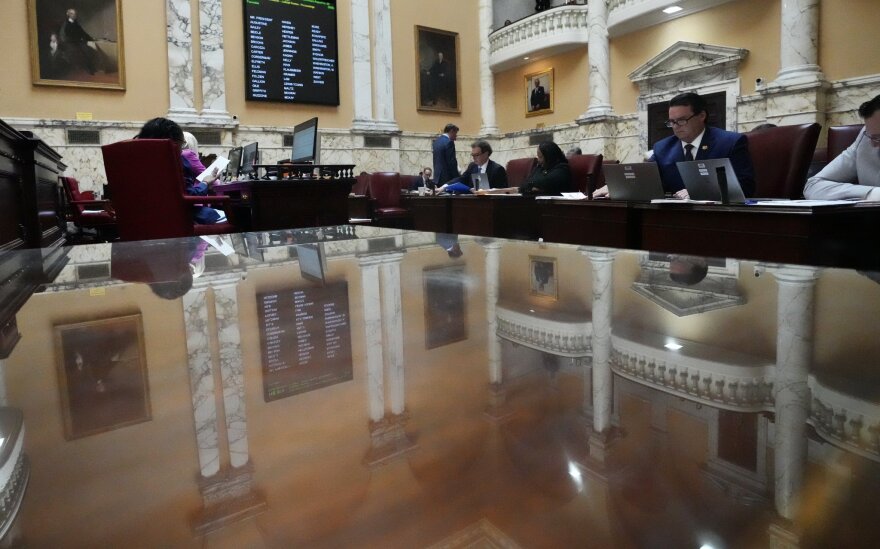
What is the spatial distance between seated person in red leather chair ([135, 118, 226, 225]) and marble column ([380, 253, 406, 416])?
3.29 m

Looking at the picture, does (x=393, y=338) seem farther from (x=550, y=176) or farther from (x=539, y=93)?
(x=539, y=93)

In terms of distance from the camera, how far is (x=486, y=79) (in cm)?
1180

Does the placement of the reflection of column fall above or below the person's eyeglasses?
above

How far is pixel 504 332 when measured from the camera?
0.52 m

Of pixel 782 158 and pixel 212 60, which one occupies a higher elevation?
pixel 212 60

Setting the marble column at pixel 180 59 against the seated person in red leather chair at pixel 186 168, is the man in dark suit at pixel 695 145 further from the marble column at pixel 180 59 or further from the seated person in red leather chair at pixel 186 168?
the marble column at pixel 180 59

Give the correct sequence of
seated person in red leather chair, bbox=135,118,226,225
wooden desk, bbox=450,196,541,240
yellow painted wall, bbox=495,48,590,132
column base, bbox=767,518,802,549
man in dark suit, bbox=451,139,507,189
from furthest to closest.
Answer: yellow painted wall, bbox=495,48,590,132 → man in dark suit, bbox=451,139,507,189 → wooden desk, bbox=450,196,541,240 → seated person in red leather chair, bbox=135,118,226,225 → column base, bbox=767,518,802,549

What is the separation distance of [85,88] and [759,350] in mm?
9523

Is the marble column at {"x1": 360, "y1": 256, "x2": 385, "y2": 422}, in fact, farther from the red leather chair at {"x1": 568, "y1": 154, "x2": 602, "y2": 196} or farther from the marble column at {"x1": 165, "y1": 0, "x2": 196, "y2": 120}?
the marble column at {"x1": 165, "y1": 0, "x2": 196, "y2": 120}

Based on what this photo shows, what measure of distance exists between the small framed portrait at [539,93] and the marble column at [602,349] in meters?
10.8

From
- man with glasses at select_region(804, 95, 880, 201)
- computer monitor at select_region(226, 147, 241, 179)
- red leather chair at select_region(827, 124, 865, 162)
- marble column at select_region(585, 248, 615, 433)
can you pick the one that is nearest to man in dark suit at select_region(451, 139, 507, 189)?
computer monitor at select_region(226, 147, 241, 179)

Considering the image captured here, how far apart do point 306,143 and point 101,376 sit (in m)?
4.81

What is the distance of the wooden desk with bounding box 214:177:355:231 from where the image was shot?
4.25m

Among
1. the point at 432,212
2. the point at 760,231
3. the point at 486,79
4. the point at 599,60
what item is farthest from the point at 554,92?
the point at 760,231
